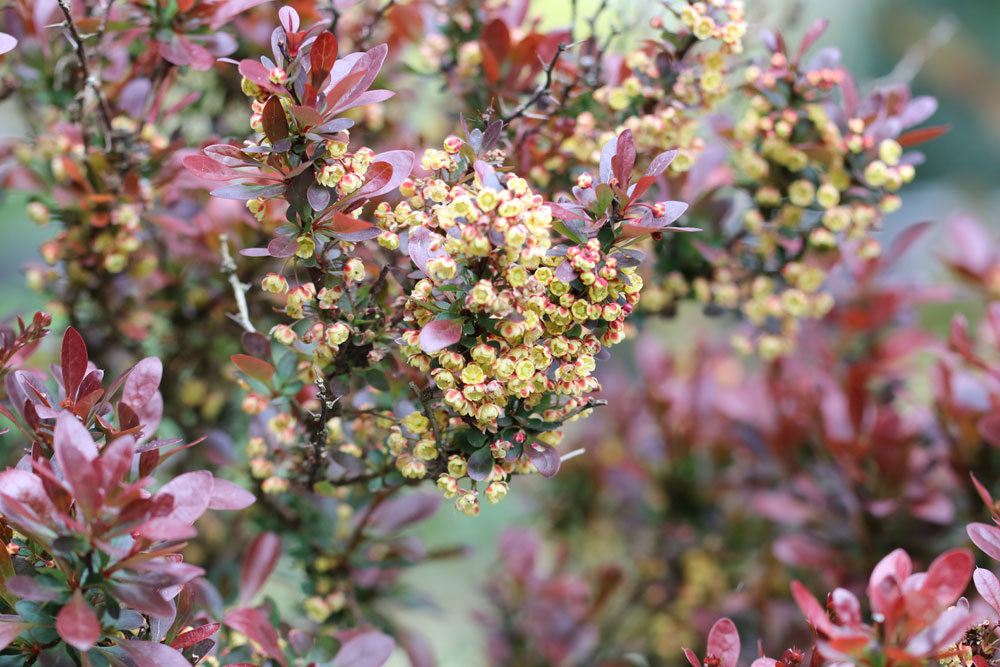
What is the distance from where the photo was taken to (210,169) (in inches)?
27.0

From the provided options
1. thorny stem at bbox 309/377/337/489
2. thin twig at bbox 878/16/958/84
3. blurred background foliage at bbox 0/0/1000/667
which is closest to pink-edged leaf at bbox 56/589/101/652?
thorny stem at bbox 309/377/337/489

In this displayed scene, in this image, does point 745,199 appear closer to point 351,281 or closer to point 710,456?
point 710,456

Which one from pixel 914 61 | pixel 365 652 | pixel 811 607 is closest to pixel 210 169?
pixel 365 652

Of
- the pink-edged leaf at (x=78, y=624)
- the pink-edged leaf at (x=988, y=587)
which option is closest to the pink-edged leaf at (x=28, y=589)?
the pink-edged leaf at (x=78, y=624)

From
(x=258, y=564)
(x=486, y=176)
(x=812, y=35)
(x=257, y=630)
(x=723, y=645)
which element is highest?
(x=812, y=35)

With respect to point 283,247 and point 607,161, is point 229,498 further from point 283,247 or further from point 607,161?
point 607,161

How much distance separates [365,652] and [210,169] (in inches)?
18.5

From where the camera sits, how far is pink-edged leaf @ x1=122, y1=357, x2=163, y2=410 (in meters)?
0.75

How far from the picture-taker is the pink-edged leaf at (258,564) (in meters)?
0.94

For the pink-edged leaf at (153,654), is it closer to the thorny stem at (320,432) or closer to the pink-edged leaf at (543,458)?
the thorny stem at (320,432)

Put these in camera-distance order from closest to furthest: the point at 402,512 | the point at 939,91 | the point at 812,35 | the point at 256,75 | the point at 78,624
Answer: the point at 78,624
the point at 256,75
the point at 812,35
the point at 402,512
the point at 939,91

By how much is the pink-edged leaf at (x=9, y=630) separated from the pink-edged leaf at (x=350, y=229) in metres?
0.38

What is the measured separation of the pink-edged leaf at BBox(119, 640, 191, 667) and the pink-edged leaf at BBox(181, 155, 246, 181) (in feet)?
1.23

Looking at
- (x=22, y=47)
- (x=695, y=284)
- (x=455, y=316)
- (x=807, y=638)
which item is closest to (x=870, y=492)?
(x=807, y=638)
